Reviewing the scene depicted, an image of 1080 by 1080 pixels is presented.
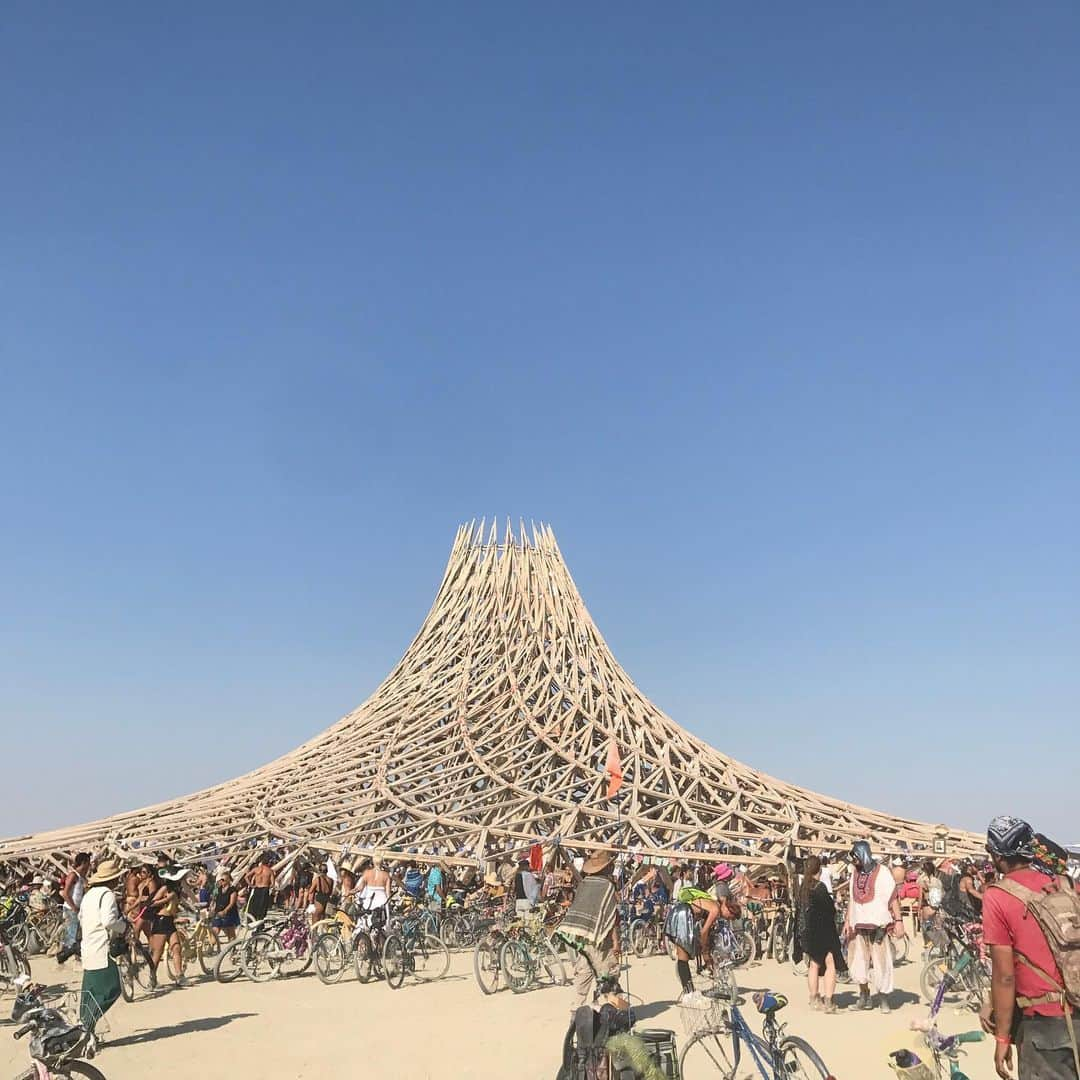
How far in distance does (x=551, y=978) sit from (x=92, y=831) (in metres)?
11.7

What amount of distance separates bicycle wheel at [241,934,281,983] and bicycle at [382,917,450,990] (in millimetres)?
1189

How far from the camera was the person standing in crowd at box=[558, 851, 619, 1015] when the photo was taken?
21.9 ft

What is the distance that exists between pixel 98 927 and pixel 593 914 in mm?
3397

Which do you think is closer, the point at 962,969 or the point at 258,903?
the point at 962,969

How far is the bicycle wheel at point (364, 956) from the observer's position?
10.4 m

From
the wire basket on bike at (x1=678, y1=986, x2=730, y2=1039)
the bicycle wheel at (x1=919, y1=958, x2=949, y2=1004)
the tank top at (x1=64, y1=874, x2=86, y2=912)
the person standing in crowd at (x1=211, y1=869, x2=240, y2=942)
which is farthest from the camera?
the person standing in crowd at (x1=211, y1=869, x2=240, y2=942)

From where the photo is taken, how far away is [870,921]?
8.20 m

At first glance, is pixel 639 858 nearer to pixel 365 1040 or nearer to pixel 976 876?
pixel 976 876

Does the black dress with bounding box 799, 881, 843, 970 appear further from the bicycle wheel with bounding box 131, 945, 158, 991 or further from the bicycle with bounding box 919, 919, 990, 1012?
the bicycle wheel with bounding box 131, 945, 158, 991

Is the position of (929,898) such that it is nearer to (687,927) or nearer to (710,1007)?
(687,927)

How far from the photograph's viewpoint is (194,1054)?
7449 millimetres

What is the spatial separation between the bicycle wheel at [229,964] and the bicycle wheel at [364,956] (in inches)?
46.8

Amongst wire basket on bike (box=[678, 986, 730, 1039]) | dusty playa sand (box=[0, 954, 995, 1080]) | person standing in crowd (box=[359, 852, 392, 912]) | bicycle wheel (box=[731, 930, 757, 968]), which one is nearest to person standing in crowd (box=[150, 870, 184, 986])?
dusty playa sand (box=[0, 954, 995, 1080])

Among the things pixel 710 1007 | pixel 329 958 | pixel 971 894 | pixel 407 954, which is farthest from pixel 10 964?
pixel 971 894
